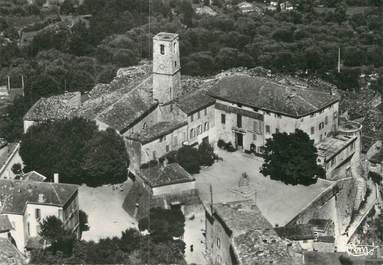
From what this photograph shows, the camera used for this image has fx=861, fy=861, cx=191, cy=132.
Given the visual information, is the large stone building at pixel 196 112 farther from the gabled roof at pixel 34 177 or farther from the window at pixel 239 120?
the gabled roof at pixel 34 177

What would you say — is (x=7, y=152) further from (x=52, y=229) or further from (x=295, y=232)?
(x=295, y=232)

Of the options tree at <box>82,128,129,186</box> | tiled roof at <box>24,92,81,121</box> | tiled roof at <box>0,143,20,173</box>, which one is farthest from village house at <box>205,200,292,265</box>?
tiled roof at <box>24,92,81,121</box>

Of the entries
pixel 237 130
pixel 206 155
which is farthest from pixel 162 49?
pixel 237 130

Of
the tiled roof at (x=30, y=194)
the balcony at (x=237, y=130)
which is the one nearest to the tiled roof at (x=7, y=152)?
the tiled roof at (x=30, y=194)

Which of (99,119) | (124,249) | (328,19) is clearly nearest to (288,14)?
(328,19)

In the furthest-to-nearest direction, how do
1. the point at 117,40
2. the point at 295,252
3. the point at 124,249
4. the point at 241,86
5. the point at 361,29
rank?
the point at 361,29, the point at 117,40, the point at 241,86, the point at 124,249, the point at 295,252

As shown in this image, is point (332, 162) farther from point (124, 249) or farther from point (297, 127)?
point (124, 249)

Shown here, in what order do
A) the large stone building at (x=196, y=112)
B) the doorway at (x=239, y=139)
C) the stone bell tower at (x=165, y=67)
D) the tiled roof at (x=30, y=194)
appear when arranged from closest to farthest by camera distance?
the tiled roof at (x=30, y=194) → the large stone building at (x=196, y=112) → the stone bell tower at (x=165, y=67) → the doorway at (x=239, y=139)
